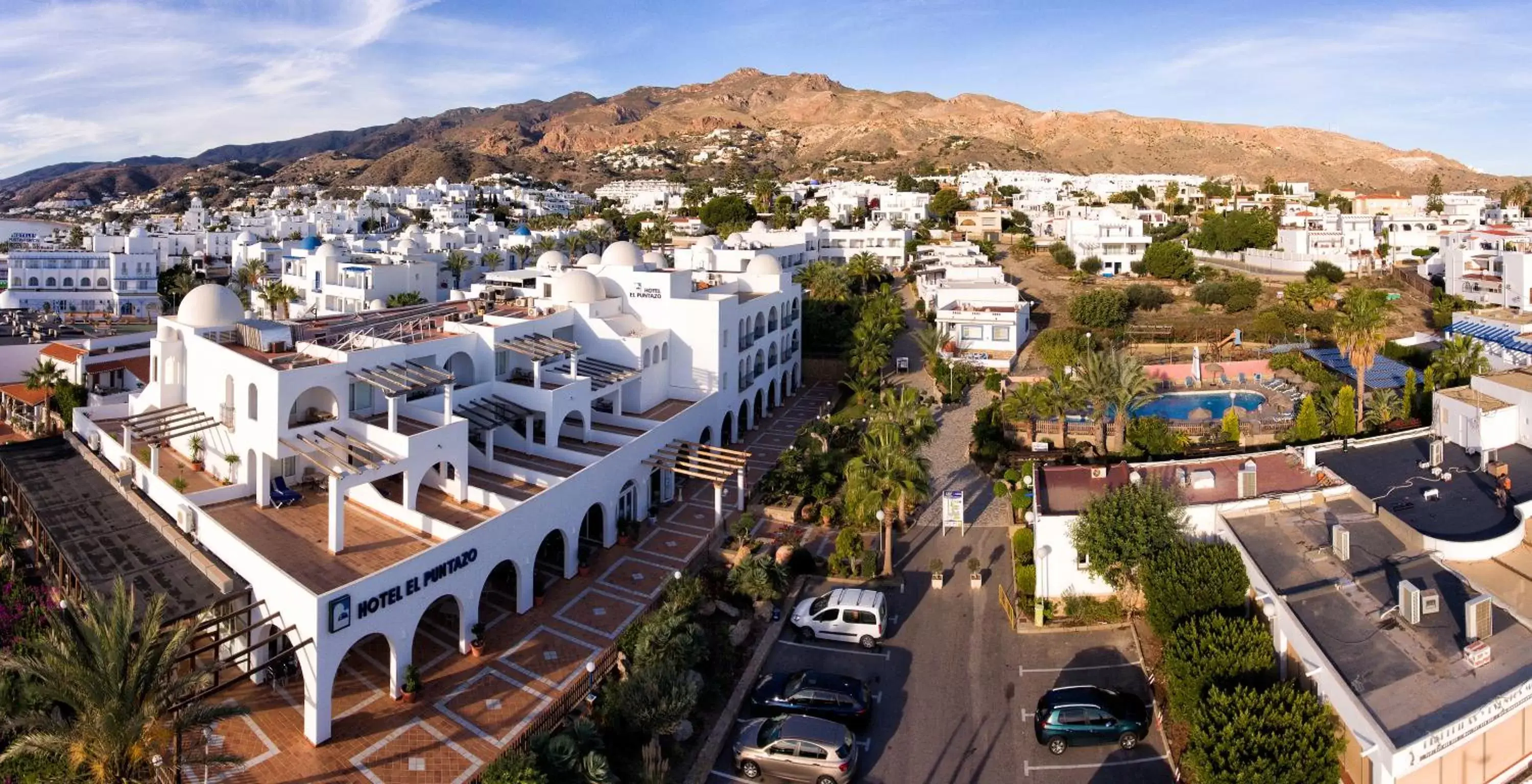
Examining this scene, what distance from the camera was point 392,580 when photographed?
1662 centimetres

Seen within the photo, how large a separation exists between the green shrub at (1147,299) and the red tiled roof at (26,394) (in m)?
58.5

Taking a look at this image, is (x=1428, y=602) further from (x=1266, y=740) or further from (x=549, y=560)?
(x=549, y=560)

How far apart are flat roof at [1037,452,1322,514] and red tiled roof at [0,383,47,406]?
1645 inches

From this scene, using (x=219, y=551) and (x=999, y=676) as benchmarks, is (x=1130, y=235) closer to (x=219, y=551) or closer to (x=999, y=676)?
(x=999, y=676)

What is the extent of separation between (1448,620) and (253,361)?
84.0 feet

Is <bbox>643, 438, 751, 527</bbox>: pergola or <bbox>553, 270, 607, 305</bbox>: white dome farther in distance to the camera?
<bbox>553, 270, 607, 305</bbox>: white dome

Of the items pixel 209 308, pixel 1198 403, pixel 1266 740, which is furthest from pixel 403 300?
pixel 1266 740

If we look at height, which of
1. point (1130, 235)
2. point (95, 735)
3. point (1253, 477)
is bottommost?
point (95, 735)

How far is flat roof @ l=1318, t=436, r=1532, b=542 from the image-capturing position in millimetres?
19344

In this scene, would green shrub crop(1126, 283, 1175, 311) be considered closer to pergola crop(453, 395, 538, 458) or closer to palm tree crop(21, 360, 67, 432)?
pergola crop(453, 395, 538, 458)

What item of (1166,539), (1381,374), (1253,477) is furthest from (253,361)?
(1381,374)

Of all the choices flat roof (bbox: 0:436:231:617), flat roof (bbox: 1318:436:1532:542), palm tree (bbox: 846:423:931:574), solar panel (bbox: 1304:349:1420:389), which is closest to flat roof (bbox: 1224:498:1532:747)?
flat roof (bbox: 1318:436:1532:542)

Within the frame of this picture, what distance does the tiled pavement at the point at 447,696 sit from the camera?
1474cm

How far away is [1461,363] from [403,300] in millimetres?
47251
